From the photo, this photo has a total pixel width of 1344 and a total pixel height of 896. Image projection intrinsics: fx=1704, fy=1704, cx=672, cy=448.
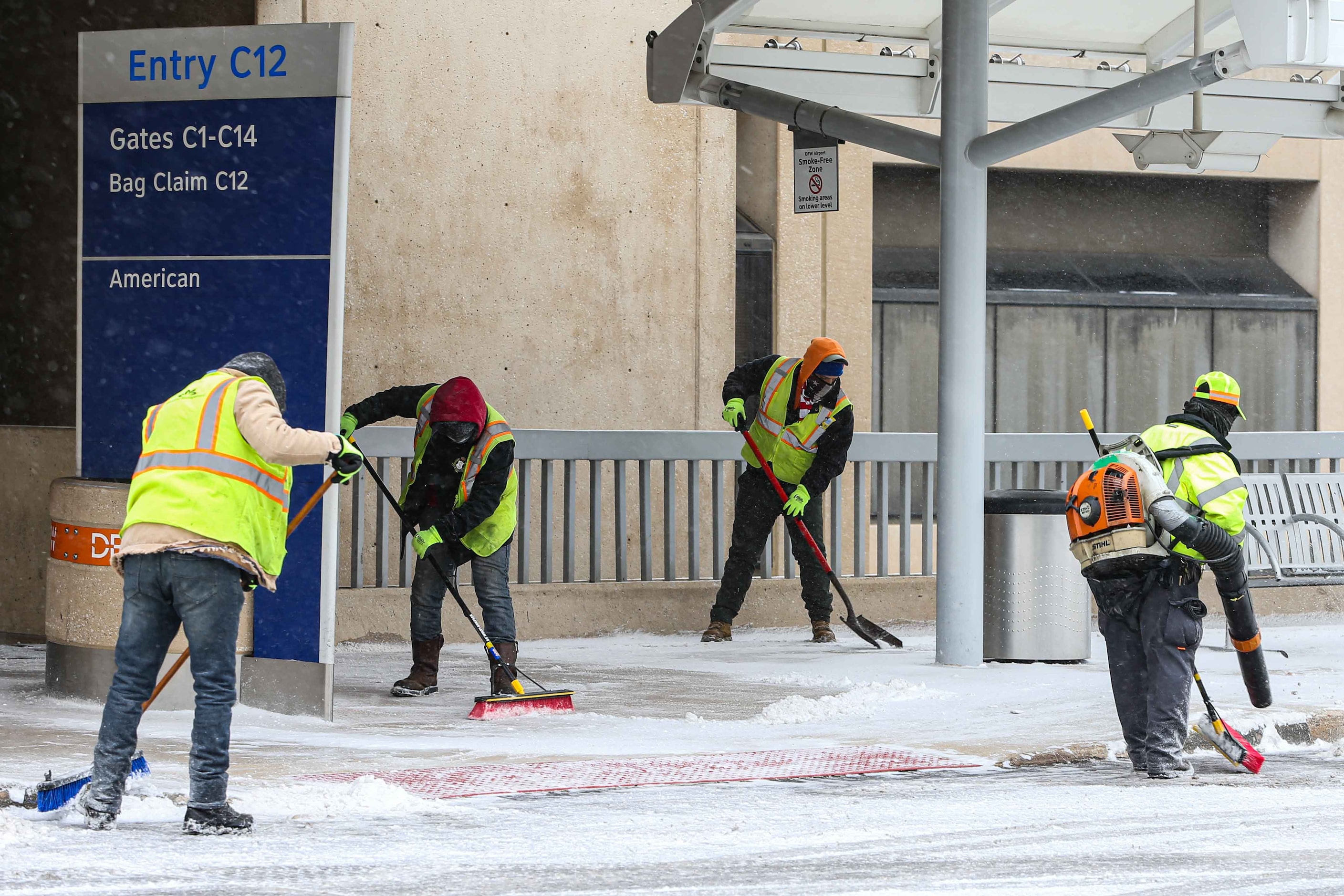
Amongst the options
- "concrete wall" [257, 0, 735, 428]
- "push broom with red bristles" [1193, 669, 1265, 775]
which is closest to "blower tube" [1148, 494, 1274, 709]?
"push broom with red bristles" [1193, 669, 1265, 775]

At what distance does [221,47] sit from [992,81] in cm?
616

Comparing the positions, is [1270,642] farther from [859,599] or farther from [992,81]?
[992,81]

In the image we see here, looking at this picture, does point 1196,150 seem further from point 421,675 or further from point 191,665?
point 191,665

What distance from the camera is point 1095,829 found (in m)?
5.96

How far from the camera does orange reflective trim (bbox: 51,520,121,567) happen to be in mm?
7930

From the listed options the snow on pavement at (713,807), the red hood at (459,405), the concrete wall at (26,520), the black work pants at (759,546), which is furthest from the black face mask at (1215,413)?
the concrete wall at (26,520)

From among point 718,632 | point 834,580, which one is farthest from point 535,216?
point 834,580

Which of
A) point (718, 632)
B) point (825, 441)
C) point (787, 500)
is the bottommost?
point (718, 632)

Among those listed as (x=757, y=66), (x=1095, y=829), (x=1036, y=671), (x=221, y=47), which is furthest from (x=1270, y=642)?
(x=221, y=47)

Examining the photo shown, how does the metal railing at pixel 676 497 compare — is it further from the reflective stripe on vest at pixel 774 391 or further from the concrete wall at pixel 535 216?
the reflective stripe on vest at pixel 774 391

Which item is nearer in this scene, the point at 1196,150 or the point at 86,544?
→ the point at 86,544

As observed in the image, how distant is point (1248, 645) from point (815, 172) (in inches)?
179

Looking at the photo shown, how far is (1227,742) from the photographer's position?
717 cm

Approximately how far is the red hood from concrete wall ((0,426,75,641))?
346 cm
